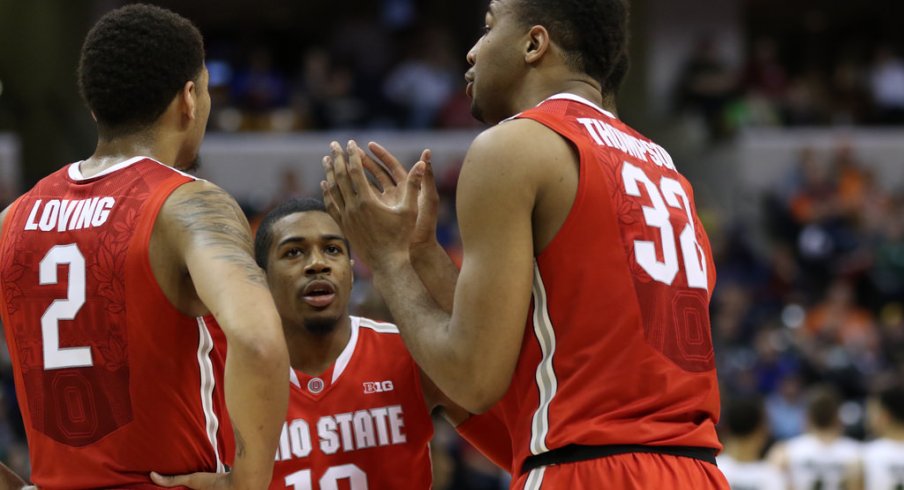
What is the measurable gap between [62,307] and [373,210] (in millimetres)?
930

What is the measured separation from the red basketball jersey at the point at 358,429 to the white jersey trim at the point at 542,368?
3.77ft

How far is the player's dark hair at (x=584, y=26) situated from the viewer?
12.7 feet

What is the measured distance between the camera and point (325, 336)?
4980 millimetres

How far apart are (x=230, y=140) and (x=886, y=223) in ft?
26.9

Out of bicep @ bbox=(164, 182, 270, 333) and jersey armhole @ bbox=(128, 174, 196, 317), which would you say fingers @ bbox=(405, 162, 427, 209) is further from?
jersey armhole @ bbox=(128, 174, 196, 317)

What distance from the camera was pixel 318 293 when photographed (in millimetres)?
4910

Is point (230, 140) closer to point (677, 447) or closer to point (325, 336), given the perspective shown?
point (325, 336)

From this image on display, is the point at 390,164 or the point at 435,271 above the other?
the point at 390,164

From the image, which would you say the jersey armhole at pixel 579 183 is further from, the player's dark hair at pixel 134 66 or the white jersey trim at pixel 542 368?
the player's dark hair at pixel 134 66

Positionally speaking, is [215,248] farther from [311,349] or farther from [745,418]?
[745,418]

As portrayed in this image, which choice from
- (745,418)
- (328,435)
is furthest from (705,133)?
(328,435)

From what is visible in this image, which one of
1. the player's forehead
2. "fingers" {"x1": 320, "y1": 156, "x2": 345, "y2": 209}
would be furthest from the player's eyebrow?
"fingers" {"x1": 320, "y1": 156, "x2": 345, "y2": 209}

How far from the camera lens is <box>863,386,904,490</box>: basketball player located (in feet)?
30.5

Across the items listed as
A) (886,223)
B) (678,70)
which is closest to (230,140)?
(678,70)
